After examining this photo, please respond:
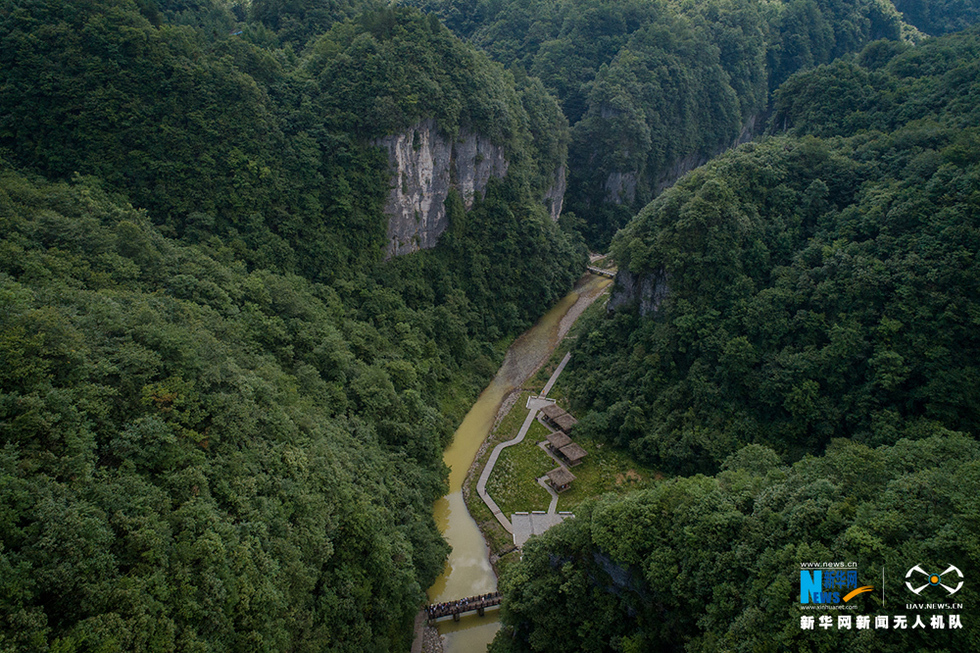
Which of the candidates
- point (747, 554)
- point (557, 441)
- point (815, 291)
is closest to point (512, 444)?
point (557, 441)

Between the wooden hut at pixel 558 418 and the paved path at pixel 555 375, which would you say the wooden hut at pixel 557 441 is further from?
the paved path at pixel 555 375

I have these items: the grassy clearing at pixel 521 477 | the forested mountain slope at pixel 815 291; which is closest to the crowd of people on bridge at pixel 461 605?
the grassy clearing at pixel 521 477

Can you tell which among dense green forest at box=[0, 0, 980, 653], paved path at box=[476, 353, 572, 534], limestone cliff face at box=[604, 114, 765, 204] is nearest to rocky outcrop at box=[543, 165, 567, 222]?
dense green forest at box=[0, 0, 980, 653]

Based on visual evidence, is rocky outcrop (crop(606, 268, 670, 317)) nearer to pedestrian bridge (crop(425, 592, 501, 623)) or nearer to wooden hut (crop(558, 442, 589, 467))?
wooden hut (crop(558, 442, 589, 467))

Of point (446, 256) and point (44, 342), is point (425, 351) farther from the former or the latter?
point (44, 342)

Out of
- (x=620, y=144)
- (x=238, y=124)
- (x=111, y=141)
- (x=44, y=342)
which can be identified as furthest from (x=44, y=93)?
(x=620, y=144)

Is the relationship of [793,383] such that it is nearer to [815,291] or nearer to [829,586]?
[815,291]
